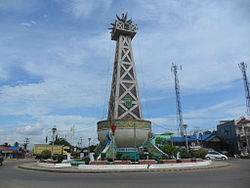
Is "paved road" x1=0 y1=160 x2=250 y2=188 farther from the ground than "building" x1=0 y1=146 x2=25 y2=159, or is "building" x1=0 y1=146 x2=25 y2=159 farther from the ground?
"paved road" x1=0 y1=160 x2=250 y2=188

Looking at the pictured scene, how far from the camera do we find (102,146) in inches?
1410

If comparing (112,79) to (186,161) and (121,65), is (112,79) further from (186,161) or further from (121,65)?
(186,161)

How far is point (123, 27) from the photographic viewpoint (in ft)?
139

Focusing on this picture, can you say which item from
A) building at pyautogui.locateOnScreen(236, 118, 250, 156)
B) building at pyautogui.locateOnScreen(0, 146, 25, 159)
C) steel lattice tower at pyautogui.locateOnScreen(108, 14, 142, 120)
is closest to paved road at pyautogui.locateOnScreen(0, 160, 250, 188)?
steel lattice tower at pyautogui.locateOnScreen(108, 14, 142, 120)

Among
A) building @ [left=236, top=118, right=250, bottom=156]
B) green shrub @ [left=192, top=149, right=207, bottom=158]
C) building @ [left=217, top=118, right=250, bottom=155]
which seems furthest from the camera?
building @ [left=217, top=118, right=250, bottom=155]

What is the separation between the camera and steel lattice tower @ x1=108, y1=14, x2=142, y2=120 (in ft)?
121

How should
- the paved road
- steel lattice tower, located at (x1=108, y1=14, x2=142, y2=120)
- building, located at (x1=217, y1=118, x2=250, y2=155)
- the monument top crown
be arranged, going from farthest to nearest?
building, located at (x1=217, y1=118, x2=250, y2=155) < the monument top crown < steel lattice tower, located at (x1=108, y1=14, x2=142, y2=120) < the paved road

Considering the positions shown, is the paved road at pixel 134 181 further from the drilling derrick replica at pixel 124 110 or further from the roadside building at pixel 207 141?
the roadside building at pixel 207 141

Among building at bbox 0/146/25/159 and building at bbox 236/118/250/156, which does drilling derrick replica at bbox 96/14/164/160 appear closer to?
building at bbox 236/118/250/156

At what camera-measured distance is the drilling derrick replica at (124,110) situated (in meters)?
33.3

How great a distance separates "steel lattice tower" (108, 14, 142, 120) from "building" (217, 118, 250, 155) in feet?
111

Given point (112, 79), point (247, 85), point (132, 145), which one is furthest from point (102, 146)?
point (247, 85)

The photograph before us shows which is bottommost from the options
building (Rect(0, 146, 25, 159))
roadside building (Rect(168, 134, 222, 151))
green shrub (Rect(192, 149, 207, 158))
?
building (Rect(0, 146, 25, 159))

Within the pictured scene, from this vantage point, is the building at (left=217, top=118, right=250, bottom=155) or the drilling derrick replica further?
the building at (left=217, top=118, right=250, bottom=155)
